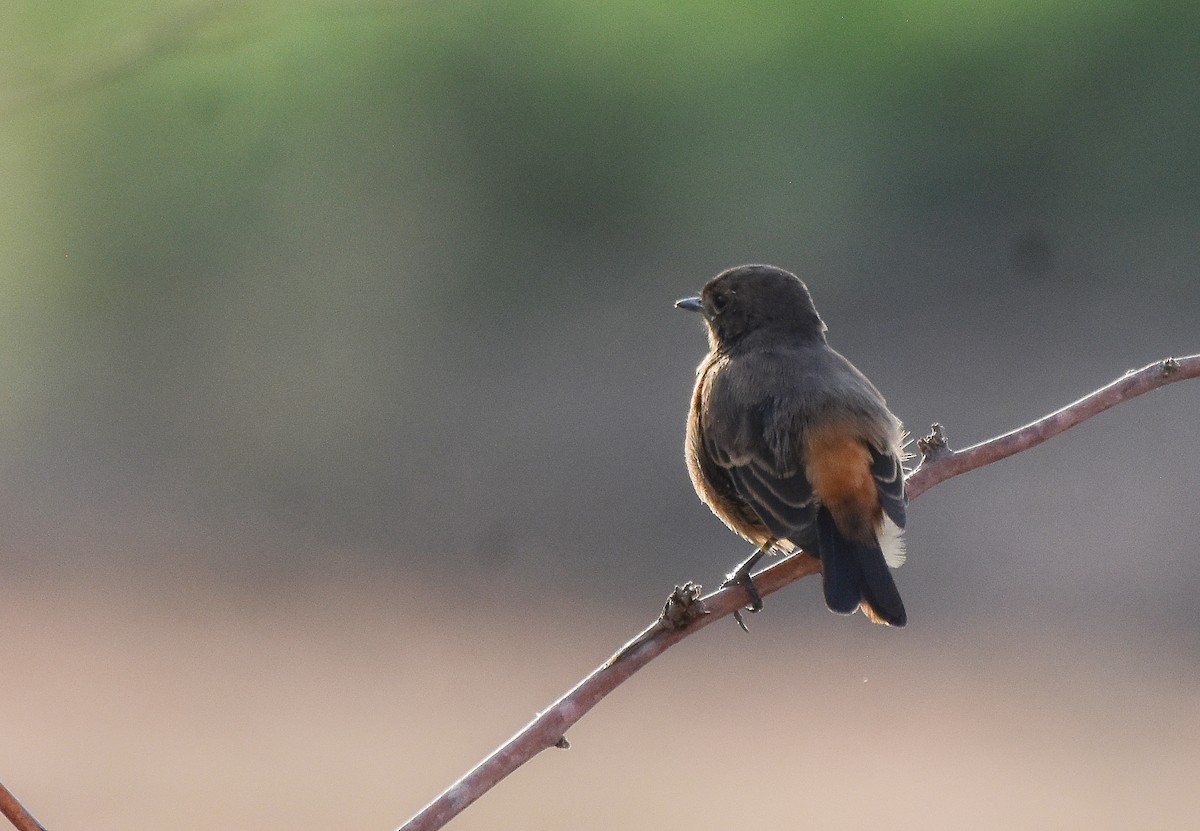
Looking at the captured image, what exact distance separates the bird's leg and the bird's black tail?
25 centimetres

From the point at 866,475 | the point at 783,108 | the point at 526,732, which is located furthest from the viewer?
the point at 783,108

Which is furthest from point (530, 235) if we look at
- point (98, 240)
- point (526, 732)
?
point (526, 732)

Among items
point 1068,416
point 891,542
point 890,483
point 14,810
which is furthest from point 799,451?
point 14,810

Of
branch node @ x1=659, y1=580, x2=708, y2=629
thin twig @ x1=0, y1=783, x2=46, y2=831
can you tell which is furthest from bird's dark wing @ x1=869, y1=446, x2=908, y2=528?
thin twig @ x1=0, y1=783, x2=46, y2=831

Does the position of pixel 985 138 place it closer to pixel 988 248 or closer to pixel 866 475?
pixel 988 248

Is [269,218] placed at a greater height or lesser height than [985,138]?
greater

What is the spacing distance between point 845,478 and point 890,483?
14 cm

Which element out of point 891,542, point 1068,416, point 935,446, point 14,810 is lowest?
point 14,810

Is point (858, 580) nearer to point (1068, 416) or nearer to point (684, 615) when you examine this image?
point (1068, 416)

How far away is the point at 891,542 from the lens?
184 inches

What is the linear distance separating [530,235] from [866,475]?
A: 12.4m

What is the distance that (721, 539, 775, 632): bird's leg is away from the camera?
151 inches

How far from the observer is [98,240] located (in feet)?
56.3

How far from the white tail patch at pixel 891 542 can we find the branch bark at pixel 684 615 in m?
0.25
